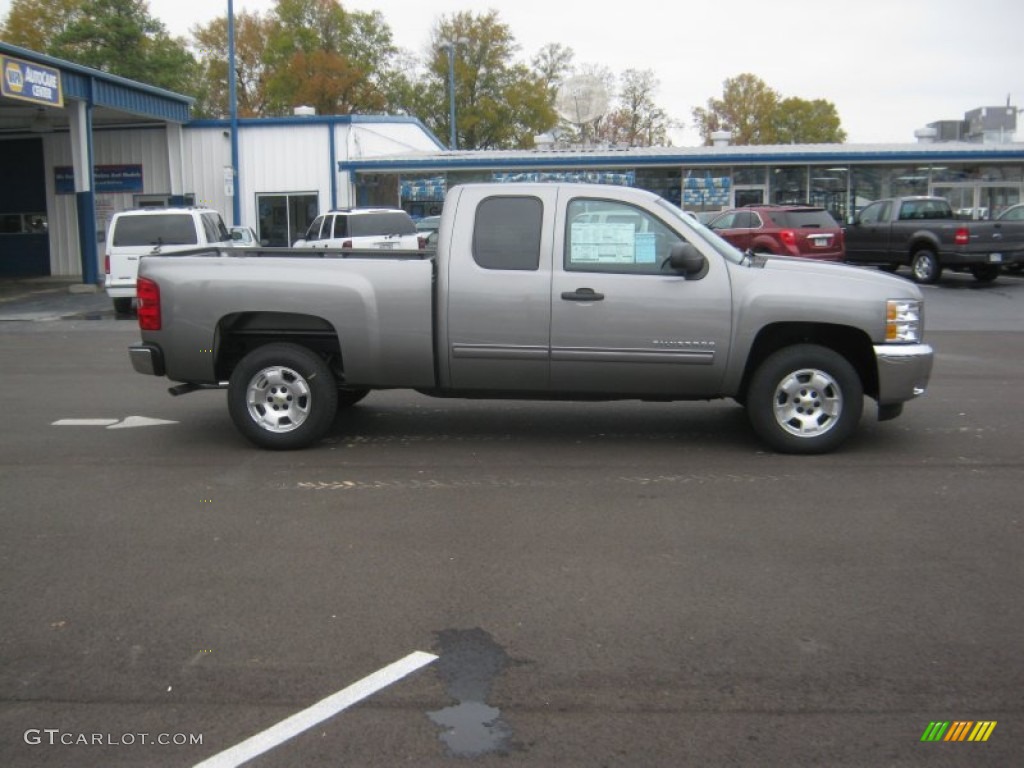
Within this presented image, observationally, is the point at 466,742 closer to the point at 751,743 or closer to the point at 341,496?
the point at 751,743

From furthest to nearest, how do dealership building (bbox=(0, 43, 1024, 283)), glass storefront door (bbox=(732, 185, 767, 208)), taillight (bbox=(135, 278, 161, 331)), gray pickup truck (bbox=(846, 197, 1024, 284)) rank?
glass storefront door (bbox=(732, 185, 767, 208)) → dealership building (bbox=(0, 43, 1024, 283)) → gray pickup truck (bbox=(846, 197, 1024, 284)) → taillight (bbox=(135, 278, 161, 331))

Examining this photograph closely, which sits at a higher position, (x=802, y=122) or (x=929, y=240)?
(x=802, y=122)

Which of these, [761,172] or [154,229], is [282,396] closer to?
[154,229]

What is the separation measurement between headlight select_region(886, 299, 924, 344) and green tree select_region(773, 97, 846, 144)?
7381cm

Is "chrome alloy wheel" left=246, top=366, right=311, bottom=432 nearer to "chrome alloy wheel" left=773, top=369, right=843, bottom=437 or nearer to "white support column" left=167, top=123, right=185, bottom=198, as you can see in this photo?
"chrome alloy wheel" left=773, top=369, right=843, bottom=437

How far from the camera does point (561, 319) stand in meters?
7.31

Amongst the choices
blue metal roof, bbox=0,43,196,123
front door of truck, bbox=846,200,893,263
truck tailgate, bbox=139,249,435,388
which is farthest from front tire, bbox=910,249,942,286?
blue metal roof, bbox=0,43,196,123

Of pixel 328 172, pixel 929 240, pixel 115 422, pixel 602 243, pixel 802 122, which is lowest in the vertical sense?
pixel 115 422

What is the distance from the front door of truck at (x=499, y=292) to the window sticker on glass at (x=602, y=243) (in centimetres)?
20

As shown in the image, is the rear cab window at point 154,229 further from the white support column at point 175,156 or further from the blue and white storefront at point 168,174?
the white support column at point 175,156

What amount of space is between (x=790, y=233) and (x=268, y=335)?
51.1ft

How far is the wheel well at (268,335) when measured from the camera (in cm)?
766

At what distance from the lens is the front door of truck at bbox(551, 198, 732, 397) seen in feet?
23.9

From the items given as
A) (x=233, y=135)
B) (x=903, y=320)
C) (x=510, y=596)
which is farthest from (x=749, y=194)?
(x=510, y=596)
